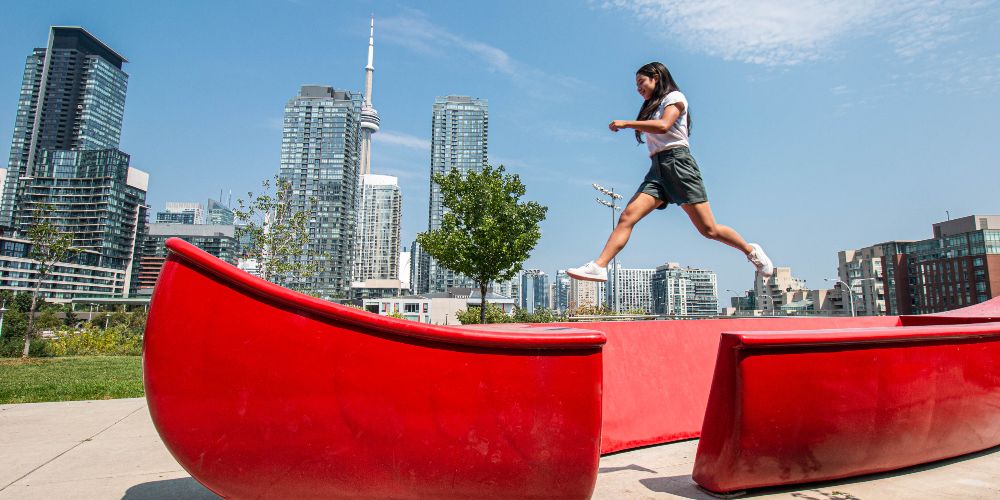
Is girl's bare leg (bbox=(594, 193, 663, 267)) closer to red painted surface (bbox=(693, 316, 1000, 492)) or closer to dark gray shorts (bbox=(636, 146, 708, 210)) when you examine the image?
dark gray shorts (bbox=(636, 146, 708, 210))

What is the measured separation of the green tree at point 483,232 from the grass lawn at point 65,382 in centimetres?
1138

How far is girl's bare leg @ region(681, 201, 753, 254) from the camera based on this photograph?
3.32 m

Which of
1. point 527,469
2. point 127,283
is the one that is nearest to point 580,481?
point 527,469

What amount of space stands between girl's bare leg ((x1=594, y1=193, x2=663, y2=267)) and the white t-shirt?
1.11 feet

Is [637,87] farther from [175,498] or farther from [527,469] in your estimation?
[175,498]

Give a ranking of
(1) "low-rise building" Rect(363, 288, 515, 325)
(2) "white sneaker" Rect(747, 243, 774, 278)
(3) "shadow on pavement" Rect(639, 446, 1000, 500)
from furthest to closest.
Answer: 1. (1) "low-rise building" Rect(363, 288, 515, 325)
2. (2) "white sneaker" Rect(747, 243, 774, 278)
3. (3) "shadow on pavement" Rect(639, 446, 1000, 500)

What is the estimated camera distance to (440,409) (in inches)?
82.3

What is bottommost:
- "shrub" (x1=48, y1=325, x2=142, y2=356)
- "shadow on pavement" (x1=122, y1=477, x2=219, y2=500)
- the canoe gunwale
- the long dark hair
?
"shrub" (x1=48, y1=325, x2=142, y2=356)

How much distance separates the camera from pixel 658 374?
4.26 metres

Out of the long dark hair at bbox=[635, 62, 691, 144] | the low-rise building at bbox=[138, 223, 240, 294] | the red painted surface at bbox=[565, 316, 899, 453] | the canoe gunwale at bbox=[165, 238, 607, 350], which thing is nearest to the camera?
the canoe gunwale at bbox=[165, 238, 607, 350]

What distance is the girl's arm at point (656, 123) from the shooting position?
10.4 feet

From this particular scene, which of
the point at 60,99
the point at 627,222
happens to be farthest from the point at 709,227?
the point at 60,99

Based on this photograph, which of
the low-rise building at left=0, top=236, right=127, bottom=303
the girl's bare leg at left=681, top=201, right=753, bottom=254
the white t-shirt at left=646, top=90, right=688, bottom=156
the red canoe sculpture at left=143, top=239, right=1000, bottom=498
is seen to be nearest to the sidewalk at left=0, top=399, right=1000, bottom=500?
the red canoe sculpture at left=143, top=239, right=1000, bottom=498

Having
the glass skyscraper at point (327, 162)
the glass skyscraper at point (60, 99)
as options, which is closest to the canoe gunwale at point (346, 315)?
the glass skyscraper at point (327, 162)
